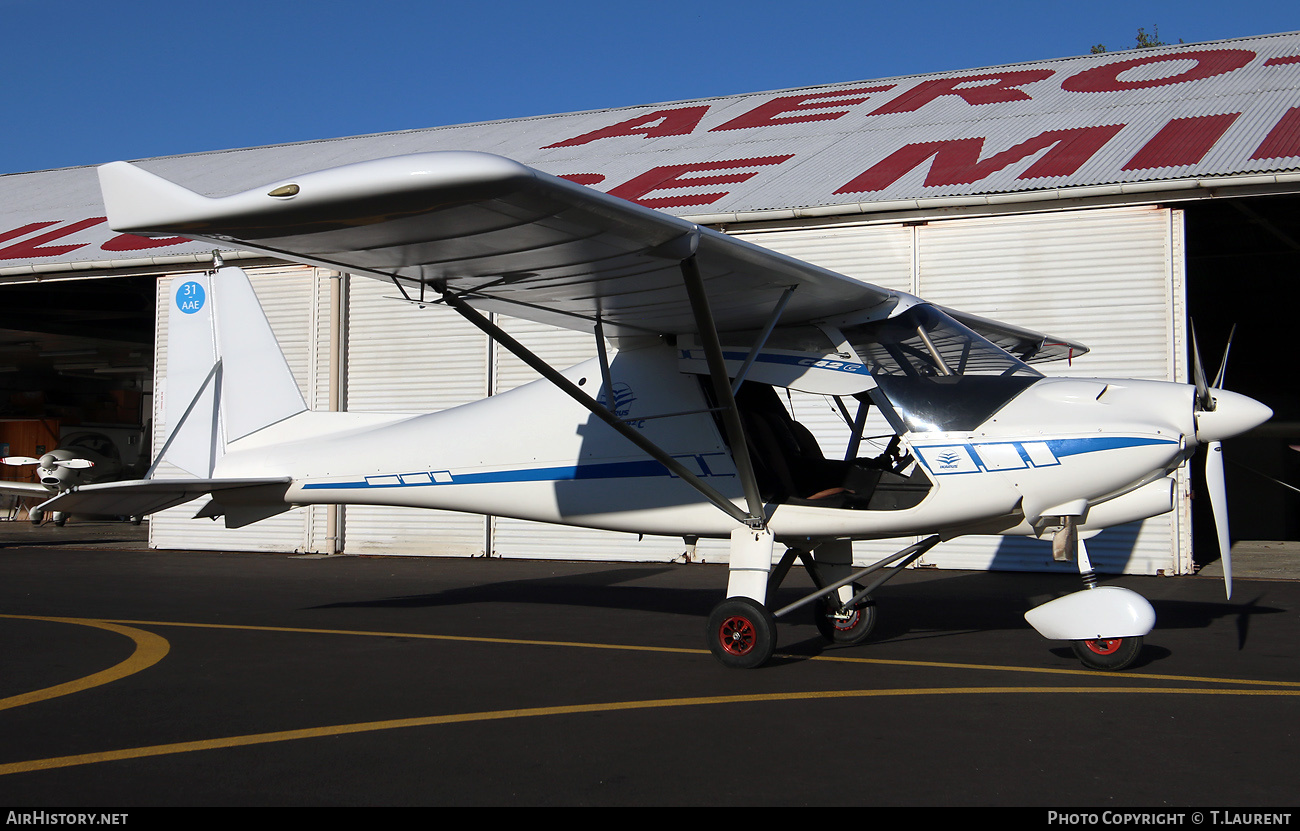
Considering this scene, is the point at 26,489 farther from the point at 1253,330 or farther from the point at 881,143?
the point at 1253,330

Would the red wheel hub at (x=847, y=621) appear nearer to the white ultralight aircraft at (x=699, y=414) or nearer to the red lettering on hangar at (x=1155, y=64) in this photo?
the white ultralight aircraft at (x=699, y=414)

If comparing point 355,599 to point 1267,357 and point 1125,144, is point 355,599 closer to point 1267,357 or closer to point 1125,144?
point 1125,144

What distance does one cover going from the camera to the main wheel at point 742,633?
656 centimetres

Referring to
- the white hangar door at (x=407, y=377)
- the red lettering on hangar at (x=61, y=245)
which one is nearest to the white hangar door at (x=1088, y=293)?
the white hangar door at (x=407, y=377)

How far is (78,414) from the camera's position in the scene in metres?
29.1

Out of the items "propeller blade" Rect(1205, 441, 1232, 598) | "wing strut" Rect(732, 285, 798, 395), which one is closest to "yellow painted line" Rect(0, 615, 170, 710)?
"wing strut" Rect(732, 285, 798, 395)

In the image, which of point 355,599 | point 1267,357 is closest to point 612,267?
point 355,599

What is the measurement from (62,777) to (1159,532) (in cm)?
1203

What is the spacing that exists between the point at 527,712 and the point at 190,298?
5.88 m

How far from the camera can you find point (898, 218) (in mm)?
13742

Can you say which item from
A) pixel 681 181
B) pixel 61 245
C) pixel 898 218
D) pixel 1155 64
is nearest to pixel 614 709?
pixel 898 218

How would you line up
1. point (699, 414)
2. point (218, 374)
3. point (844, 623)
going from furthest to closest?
point (218, 374)
point (844, 623)
point (699, 414)

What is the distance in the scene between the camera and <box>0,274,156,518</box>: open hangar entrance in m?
22.3

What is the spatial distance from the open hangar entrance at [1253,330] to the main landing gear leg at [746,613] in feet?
33.2
